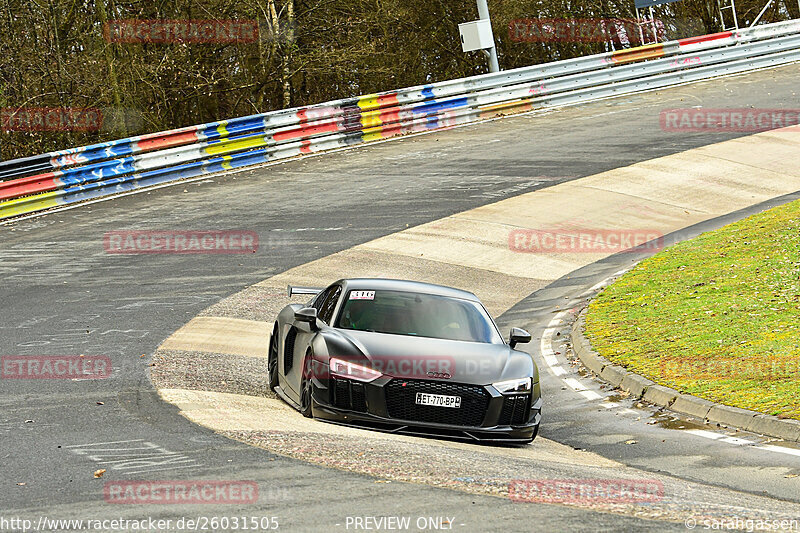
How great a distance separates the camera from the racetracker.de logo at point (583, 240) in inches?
815

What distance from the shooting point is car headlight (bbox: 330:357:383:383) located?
9.77 meters

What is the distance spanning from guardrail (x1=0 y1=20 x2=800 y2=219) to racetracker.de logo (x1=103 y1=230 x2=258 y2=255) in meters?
3.61

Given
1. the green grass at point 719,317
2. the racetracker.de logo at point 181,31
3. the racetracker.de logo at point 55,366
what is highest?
the racetracker.de logo at point 181,31

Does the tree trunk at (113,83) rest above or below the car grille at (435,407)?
above

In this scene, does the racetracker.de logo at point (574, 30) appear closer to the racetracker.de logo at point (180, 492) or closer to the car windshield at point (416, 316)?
the car windshield at point (416, 316)

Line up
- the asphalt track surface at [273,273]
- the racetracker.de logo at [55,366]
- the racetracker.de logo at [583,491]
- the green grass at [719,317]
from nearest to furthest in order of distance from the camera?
1. the asphalt track surface at [273,273]
2. the racetracker.de logo at [583,491]
3. the green grass at [719,317]
4. the racetracker.de logo at [55,366]

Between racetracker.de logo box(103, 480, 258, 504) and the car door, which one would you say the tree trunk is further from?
racetracker.de logo box(103, 480, 258, 504)

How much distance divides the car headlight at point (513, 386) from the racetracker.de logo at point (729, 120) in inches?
796

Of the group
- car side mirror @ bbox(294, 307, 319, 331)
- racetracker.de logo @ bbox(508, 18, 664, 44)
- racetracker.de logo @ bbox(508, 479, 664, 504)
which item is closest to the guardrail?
racetracker.de logo @ bbox(508, 18, 664, 44)

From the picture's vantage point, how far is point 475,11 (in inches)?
1455

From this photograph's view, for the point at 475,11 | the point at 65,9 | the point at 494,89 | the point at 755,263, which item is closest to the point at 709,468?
the point at 755,263

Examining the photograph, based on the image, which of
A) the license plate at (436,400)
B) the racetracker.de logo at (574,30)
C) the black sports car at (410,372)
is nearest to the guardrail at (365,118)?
the racetracker.de logo at (574,30)

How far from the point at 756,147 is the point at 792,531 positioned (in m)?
22.0

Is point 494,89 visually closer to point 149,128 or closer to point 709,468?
point 149,128
